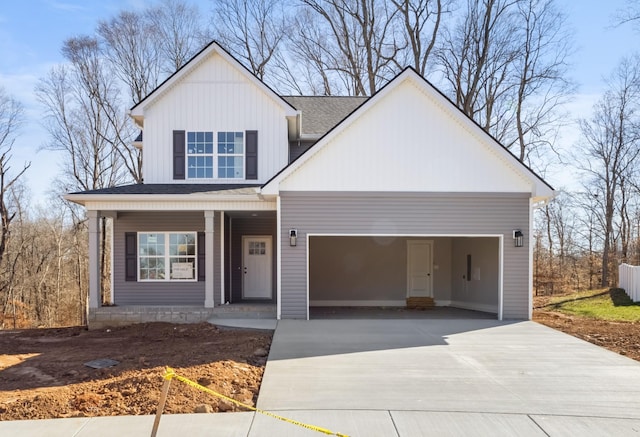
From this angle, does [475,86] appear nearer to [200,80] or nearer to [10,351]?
[200,80]

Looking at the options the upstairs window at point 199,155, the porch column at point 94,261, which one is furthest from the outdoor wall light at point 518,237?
the porch column at point 94,261

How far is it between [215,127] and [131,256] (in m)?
4.45

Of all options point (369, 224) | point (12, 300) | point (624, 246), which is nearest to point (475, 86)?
point (624, 246)

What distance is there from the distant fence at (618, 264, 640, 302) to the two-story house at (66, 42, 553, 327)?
20.5 ft

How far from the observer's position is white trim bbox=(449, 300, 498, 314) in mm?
12773

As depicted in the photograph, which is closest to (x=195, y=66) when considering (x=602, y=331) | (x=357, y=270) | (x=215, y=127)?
(x=215, y=127)

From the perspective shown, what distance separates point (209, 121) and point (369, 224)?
5597mm

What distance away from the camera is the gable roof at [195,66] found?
41.7 ft

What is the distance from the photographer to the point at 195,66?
12.9 meters

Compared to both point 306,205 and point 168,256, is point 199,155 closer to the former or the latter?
point 168,256

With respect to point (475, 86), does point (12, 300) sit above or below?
below

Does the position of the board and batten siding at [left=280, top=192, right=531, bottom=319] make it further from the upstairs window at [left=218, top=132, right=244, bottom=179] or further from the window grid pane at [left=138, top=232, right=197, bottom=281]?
the window grid pane at [left=138, top=232, right=197, bottom=281]

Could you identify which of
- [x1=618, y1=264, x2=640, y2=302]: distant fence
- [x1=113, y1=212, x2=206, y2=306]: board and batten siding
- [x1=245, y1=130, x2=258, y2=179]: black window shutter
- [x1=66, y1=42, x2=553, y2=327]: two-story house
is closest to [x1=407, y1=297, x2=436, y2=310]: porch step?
[x1=66, y1=42, x2=553, y2=327]: two-story house

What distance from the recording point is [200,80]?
42.7ft
